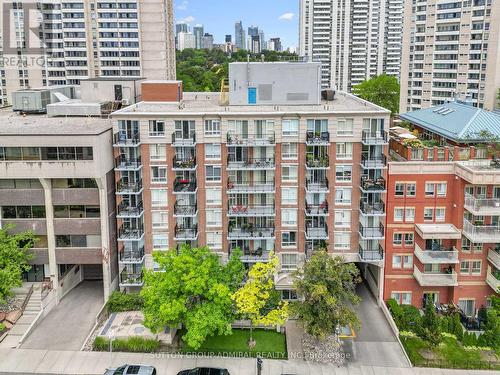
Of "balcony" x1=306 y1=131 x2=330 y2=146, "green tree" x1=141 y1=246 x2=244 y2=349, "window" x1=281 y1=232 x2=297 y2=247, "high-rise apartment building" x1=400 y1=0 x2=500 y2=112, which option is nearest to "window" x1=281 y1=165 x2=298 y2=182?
"balcony" x1=306 y1=131 x2=330 y2=146

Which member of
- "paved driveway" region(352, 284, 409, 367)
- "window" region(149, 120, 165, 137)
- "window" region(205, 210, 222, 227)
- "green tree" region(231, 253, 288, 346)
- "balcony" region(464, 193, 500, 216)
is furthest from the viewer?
"window" region(205, 210, 222, 227)

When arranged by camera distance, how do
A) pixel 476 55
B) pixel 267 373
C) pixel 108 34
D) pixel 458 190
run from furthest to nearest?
pixel 108 34 → pixel 476 55 → pixel 458 190 → pixel 267 373

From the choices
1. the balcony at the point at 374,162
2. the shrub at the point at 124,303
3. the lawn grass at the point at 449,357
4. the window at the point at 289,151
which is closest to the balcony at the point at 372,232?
the balcony at the point at 374,162

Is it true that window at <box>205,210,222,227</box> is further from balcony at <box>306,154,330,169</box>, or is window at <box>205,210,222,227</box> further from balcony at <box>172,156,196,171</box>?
balcony at <box>306,154,330,169</box>

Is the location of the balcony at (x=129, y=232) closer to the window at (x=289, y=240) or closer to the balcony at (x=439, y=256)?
the window at (x=289, y=240)

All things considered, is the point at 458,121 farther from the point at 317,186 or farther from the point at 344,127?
the point at 317,186

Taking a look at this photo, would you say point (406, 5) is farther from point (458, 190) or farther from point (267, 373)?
point (267, 373)

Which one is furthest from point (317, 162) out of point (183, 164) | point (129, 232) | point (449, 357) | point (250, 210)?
point (449, 357)

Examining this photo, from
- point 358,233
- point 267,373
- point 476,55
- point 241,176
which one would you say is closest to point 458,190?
point 358,233
